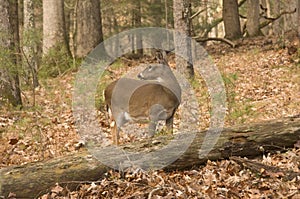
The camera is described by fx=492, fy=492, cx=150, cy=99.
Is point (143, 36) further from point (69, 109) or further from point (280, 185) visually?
point (280, 185)

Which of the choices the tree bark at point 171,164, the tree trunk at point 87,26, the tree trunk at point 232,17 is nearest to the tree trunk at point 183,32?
the tree trunk at point 87,26

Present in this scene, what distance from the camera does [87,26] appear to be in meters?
17.3

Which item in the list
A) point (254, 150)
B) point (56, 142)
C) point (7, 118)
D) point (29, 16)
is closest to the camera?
point (254, 150)

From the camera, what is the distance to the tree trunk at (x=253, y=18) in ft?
68.9

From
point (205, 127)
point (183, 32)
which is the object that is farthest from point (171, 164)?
point (183, 32)

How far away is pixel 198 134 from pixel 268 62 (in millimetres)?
9473

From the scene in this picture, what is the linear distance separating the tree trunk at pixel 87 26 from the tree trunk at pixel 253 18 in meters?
7.06

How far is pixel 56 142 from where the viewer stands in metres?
8.70

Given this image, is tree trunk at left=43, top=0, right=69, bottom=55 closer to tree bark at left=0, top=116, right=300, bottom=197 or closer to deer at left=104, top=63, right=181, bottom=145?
deer at left=104, top=63, right=181, bottom=145

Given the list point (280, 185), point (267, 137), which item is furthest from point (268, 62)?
point (280, 185)

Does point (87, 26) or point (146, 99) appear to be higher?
point (87, 26)

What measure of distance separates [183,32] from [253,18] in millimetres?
10162

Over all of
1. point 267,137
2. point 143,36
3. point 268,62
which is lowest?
point 267,137

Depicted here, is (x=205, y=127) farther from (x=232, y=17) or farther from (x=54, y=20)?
(x=232, y=17)
